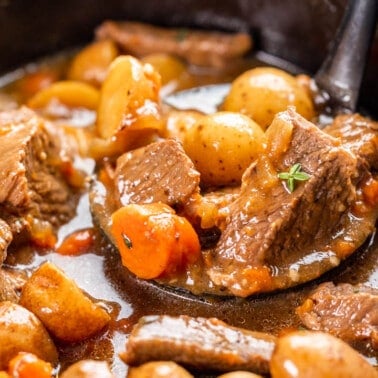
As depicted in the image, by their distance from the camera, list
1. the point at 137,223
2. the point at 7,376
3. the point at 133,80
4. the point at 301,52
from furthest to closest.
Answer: the point at 301,52, the point at 133,80, the point at 137,223, the point at 7,376

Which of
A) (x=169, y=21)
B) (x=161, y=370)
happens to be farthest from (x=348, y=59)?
(x=161, y=370)

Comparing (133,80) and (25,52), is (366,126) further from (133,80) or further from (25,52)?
(25,52)

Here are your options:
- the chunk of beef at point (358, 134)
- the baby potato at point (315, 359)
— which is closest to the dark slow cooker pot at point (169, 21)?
the chunk of beef at point (358, 134)

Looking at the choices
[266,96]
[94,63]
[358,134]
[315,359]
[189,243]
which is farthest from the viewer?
[94,63]

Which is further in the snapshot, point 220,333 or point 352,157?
point 352,157

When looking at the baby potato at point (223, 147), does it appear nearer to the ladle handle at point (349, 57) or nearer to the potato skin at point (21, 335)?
the ladle handle at point (349, 57)

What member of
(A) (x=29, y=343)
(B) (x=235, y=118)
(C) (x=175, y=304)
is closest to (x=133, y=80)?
(B) (x=235, y=118)

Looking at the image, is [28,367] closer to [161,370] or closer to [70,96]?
[161,370]
